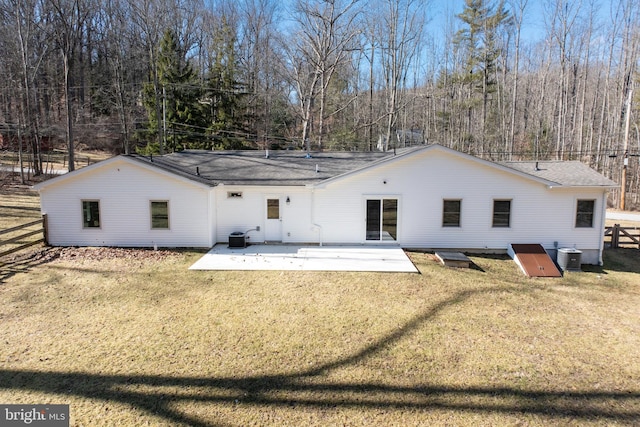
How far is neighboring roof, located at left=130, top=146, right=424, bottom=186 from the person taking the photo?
1355cm

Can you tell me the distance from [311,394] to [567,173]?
42.6ft

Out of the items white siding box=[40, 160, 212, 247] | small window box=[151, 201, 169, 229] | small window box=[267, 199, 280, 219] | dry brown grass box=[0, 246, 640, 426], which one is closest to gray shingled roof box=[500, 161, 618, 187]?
dry brown grass box=[0, 246, 640, 426]

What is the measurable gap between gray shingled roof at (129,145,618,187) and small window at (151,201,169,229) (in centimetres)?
130

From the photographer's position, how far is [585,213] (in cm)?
1306

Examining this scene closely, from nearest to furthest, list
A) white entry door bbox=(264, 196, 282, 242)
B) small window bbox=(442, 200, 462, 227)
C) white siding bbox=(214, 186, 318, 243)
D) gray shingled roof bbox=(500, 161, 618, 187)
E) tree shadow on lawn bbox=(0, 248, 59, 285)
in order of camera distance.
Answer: tree shadow on lawn bbox=(0, 248, 59, 285) < gray shingled roof bbox=(500, 161, 618, 187) < small window bbox=(442, 200, 462, 227) < white siding bbox=(214, 186, 318, 243) < white entry door bbox=(264, 196, 282, 242)

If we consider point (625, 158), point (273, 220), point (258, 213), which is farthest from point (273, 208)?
point (625, 158)

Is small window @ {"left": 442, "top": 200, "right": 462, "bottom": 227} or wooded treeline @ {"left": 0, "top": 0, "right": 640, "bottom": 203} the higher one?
wooded treeline @ {"left": 0, "top": 0, "right": 640, "bottom": 203}

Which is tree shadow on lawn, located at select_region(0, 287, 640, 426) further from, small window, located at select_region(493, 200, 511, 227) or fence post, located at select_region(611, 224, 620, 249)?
fence post, located at select_region(611, 224, 620, 249)

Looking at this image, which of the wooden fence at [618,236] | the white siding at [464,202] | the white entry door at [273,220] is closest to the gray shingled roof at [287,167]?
the white siding at [464,202]

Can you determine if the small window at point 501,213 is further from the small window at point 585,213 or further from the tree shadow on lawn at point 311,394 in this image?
the tree shadow on lawn at point 311,394

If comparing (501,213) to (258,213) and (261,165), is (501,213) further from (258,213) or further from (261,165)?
(261,165)

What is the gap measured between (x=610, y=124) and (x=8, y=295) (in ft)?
124

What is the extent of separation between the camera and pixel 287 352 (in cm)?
643

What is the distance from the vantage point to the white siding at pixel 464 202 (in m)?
12.9
